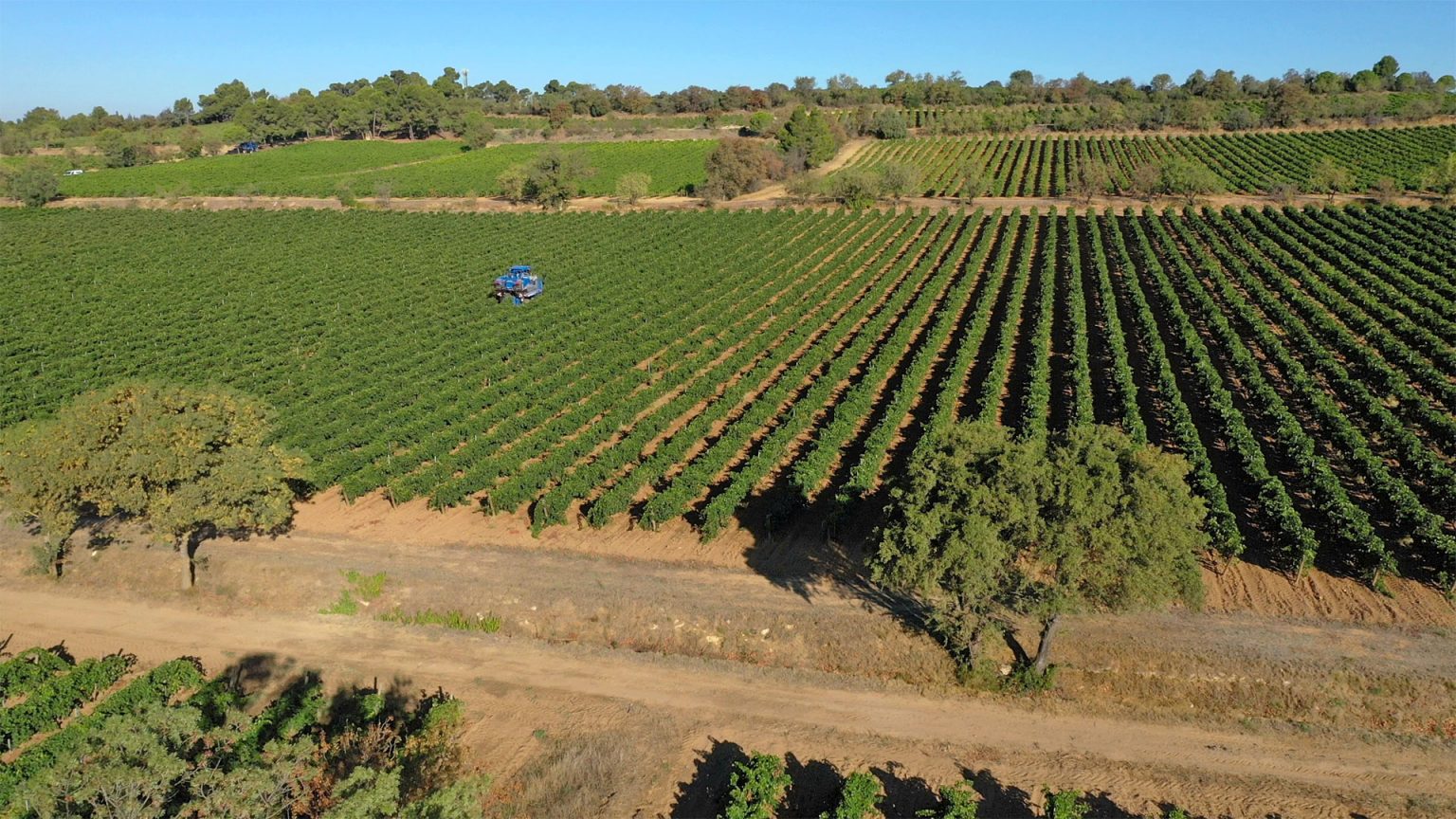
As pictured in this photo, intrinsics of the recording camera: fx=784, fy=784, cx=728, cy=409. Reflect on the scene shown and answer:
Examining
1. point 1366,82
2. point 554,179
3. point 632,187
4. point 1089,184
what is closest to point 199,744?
point 632,187

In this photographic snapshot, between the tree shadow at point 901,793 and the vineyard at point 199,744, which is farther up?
the vineyard at point 199,744

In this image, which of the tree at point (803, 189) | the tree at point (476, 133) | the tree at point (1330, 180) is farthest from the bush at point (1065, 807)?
the tree at point (476, 133)

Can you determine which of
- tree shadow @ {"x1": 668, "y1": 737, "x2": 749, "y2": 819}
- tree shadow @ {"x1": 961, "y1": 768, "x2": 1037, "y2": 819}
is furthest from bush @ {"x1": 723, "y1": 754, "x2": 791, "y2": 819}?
tree shadow @ {"x1": 961, "y1": 768, "x2": 1037, "y2": 819}

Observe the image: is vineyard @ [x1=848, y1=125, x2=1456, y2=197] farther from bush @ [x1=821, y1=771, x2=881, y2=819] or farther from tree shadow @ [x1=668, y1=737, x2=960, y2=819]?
bush @ [x1=821, y1=771, x2=881, y2=819]

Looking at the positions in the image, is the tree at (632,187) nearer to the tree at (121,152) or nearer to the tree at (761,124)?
the tree at (761,124)

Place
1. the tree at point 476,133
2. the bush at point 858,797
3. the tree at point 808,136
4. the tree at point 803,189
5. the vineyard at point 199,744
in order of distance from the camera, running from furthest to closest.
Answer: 1. the tree at point 476,133
2. the tree at point 808,136
3. the tree at point 803,189
4. the bush at point 858,797
5. the vineyard at point 199,744
